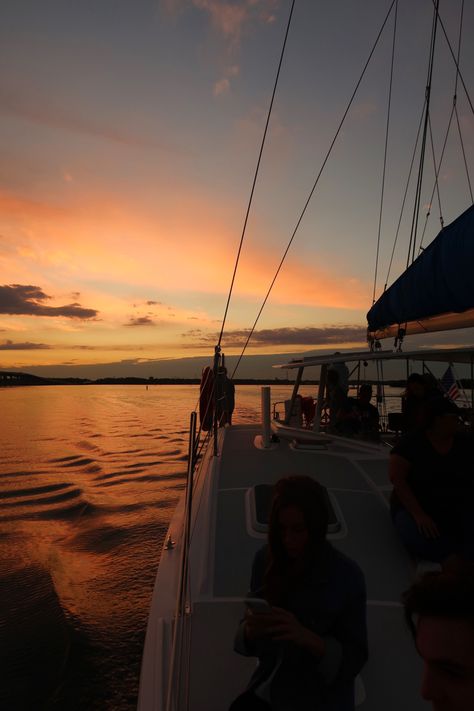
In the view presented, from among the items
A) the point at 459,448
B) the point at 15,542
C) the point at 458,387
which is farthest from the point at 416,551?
the point at 15,542

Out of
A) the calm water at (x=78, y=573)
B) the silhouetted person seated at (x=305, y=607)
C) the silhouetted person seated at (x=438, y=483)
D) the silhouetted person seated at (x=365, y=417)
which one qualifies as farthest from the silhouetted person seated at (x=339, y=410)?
the silhouetted person seated at (x=305, y=607)

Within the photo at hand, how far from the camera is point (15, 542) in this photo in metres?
8.31

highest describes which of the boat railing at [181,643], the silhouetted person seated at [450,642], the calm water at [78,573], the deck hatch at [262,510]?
the silhouetted person seated at [450,642]

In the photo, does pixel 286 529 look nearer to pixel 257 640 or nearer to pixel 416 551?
pixel 257 640

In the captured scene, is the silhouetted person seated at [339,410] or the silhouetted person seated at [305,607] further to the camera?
the silhouetted person seated at [339,410]

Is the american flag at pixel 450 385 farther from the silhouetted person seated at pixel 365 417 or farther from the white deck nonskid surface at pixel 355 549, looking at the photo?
the white deck nonskid surface at pixel 355 549

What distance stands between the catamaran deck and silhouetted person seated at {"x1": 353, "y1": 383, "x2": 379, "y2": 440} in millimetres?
788

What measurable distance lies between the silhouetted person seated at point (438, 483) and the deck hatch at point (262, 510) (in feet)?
2.13

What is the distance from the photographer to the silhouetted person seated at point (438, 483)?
337cm

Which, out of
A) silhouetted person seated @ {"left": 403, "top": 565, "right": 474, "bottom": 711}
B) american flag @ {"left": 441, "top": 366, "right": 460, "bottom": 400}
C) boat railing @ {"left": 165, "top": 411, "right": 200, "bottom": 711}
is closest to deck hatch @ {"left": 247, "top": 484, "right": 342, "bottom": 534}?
boat railing @ {"left": 165, "top": 411, "right": 200, "bottom": 711}

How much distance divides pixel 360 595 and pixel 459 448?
5.61ft

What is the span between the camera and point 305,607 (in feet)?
7.00

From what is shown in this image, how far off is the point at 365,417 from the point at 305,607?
202 inches

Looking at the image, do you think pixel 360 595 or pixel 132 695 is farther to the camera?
pixel 132 695
